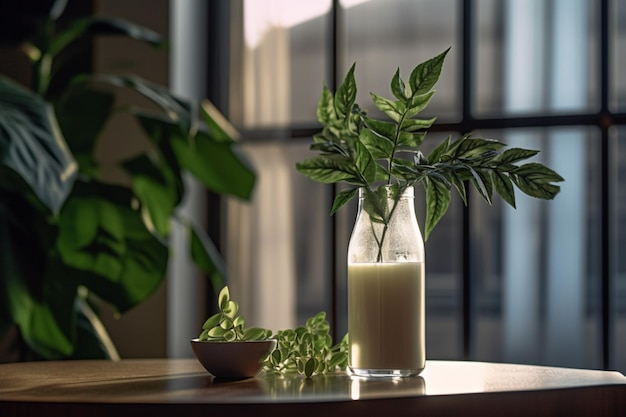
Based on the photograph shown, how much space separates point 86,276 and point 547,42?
1.76 m

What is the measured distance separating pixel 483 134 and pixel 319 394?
238 centimetres

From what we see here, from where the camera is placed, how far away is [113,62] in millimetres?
3477

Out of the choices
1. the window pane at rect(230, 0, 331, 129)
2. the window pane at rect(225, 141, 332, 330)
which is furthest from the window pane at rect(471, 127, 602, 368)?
the window pane at rect(230, 0, 331, 129)

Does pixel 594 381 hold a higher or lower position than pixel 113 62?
lower

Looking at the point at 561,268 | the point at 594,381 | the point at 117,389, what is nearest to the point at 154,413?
the point at 117,389

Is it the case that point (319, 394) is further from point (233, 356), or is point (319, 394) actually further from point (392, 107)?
point (392, 107)

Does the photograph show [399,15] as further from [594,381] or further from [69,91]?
[594,381]

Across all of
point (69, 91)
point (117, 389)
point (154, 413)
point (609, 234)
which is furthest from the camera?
point (609, 234)

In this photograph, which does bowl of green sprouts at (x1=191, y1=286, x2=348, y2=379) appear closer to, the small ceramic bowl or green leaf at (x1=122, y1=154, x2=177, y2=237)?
the small ceramic bowl

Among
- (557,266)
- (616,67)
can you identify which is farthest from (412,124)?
(616,67)

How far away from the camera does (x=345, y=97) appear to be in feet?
4.21

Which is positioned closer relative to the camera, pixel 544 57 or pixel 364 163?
pixel 364 163

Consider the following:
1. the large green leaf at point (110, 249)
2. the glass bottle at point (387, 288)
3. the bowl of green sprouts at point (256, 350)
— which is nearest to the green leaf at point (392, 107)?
the glass bottle at point (387, 288)

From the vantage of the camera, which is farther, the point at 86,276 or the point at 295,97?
the point at 295,97
